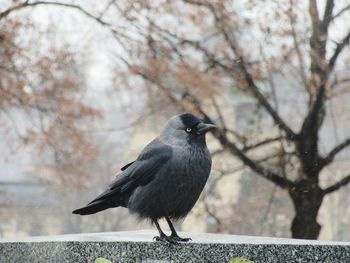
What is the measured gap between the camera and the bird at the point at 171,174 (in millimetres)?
4352

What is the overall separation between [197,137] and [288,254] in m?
0.99

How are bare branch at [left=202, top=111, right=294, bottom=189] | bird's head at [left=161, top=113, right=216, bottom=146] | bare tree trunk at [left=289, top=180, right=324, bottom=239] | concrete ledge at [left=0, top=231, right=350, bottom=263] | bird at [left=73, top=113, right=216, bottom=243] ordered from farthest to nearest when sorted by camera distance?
bare branch at [left=202, top=111, right=294, bottom=189], bare tree trunk at [left=289, top=180, right=324, bottom=239], bird's head at [left=161, top=113, right=216, bottom=146], bird at [left=73, top=113, right=216, bottom=243], concrete ledge at [left=0, top=231, right=350, bottom=263]

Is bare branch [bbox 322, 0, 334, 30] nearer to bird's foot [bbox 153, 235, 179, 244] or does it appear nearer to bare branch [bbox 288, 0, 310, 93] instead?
bare branch [bbox 288, 0, 310, 93]

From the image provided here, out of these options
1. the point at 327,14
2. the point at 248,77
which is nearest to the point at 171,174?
the point at 248,77

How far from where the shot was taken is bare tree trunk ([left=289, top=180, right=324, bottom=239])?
8.55 meters

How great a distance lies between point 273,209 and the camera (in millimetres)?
17312

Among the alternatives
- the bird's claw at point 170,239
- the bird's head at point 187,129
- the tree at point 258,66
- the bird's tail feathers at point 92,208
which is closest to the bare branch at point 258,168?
the tree at point 258,66

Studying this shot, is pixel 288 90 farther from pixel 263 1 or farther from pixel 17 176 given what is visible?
pixel 17 176

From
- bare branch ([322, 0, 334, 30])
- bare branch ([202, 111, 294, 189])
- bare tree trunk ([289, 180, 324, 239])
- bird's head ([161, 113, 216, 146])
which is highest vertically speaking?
bare branch ([322, 0, 334, 30])

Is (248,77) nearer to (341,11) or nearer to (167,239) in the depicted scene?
(341,11)

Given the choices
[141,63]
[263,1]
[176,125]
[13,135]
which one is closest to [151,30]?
[141,63]

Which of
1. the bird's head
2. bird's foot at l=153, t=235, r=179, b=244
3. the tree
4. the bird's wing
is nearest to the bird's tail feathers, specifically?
the bird's wing

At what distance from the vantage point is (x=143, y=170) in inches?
178

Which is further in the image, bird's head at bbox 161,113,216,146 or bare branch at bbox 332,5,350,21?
bare branch at bbox 332,5,350,21
